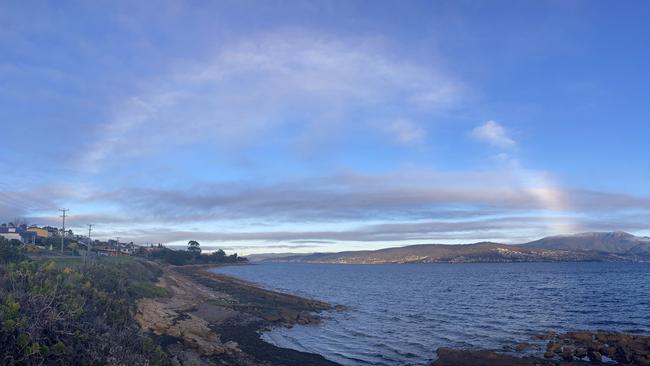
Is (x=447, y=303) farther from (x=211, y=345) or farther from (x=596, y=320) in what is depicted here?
(x=211, y=345)

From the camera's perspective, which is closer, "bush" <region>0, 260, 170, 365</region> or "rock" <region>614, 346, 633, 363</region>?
"bush" <region>0, 260, 170, 365</region>

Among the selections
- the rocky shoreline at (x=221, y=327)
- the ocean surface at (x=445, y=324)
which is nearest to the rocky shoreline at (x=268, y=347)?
the rocky shoreline at (x=221, y=327)

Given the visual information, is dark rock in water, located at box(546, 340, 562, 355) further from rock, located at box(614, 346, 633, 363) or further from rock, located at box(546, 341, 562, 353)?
rock, located at box(614, 346, 633, 363)

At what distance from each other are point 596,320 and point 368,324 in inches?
797

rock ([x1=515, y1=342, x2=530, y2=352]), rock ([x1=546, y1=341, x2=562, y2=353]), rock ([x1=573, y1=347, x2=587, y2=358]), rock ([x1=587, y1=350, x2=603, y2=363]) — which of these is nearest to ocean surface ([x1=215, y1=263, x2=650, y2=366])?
rock ([x1=515, y1=342, x2=530, y2=352])

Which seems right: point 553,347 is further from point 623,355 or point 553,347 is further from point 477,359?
point 477,359

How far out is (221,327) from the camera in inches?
1257

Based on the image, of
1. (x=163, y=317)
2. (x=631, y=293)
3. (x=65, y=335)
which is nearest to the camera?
(x=65, y=335)

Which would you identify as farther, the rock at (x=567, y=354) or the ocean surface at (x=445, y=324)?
the ocean surface at (x=445, y=324)

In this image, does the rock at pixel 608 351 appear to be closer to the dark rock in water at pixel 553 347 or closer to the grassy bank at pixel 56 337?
the dark rock in water at pixel 553 347

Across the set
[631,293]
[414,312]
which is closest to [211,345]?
[414,312]

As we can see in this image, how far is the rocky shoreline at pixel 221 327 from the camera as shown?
22.6m

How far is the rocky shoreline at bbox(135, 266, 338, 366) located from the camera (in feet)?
74.0

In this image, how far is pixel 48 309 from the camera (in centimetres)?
1198
